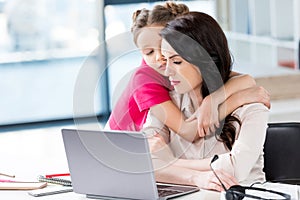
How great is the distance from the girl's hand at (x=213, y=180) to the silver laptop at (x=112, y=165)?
0.06m

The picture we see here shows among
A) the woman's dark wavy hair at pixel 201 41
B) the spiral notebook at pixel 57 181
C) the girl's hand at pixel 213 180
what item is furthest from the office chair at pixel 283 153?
the spiral notebook at pixel 57 181

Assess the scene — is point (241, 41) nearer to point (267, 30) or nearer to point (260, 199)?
point (267, 30)

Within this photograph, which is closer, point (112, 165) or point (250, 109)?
point (112, 165)

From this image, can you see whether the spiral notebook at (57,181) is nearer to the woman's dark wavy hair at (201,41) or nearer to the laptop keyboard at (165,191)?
the laptop keyboard at (165,191)

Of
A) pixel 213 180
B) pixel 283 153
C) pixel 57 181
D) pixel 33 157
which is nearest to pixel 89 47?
pixel 33 157

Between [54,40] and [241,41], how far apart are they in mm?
1895

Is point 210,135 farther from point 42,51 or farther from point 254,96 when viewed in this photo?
point 42,51

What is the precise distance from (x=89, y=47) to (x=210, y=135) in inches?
173

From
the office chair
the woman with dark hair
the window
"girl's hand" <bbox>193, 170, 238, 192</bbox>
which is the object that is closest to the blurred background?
the window

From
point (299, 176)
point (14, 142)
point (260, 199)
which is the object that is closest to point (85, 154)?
point (260, 199)

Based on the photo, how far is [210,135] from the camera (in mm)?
2504

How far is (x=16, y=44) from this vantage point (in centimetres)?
699

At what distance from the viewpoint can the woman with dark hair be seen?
2381 millimetres

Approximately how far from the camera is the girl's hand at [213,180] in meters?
2.26
